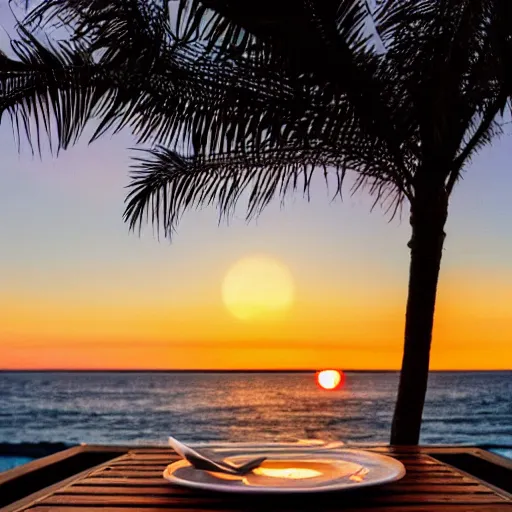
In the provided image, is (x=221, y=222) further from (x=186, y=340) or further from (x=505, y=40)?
(x=186, y=340)

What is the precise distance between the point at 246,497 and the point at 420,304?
3056 millimetres

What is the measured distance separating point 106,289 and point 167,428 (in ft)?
28.2

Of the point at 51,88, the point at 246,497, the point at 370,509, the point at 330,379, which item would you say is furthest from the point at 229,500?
the point at 330,379

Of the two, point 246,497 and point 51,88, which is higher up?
point 51,88

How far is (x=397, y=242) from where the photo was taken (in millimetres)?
18891

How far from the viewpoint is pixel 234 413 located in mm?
40531

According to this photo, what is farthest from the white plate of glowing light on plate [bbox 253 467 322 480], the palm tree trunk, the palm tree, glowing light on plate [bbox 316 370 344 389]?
glowing light on plate [bbox 316 370 344 389]

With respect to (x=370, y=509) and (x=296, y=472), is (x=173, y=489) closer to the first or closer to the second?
(x=296, y=472)

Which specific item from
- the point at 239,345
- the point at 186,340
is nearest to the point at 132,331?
the point at 186,340

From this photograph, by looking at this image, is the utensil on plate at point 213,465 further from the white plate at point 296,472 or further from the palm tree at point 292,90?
the palm tree at point 292,90

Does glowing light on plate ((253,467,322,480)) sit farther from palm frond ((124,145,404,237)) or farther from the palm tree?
palm frond ((124,145,404,237))

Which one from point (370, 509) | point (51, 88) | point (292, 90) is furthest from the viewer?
point (51, 88)

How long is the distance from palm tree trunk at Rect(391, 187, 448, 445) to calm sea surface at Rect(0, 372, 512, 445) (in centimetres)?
2603

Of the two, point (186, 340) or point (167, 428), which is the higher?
point (186, 340)
